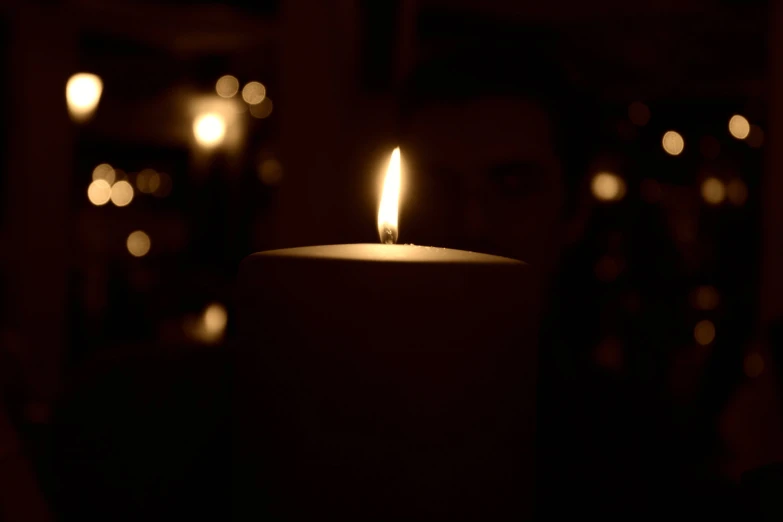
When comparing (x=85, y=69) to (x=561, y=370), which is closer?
(x=561, y=370)

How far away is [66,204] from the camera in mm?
3652

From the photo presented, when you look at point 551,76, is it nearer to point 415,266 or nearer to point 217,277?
point 415,266

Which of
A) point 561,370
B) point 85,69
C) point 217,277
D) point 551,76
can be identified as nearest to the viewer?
point 561,370

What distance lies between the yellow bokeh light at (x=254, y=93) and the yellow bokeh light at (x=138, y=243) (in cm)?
135

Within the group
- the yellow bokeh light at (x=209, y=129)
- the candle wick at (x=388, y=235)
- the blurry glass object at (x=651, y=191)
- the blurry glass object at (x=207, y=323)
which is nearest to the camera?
the candle wick at (x=388, y=235)

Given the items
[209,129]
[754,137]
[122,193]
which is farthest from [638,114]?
[122,193]

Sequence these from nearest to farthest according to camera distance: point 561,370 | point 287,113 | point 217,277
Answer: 1. point 561,370
2. point 287,113
3. point 217,277

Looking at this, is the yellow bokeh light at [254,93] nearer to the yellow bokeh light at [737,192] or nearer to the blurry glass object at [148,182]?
the blurry glass object at [148,182]

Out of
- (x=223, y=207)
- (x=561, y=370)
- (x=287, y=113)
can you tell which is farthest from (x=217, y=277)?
(x=561, y=370)

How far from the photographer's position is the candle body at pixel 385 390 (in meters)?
0.27

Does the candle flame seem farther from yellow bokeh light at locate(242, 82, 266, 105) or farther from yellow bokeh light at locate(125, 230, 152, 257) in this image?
yellow bokeh light at locate(125, 230, 152, 257)

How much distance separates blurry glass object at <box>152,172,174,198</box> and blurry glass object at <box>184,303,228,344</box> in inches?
58.1

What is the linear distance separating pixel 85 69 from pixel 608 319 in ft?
12.8

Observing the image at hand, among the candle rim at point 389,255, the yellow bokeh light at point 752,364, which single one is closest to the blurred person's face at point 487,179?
the candle rim at point 389,255
